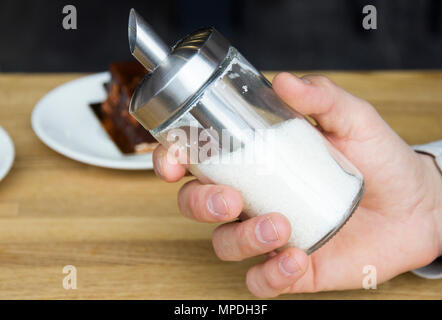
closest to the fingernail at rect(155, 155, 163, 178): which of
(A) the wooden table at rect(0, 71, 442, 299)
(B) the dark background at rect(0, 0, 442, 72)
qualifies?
(A) the wooden table at rect(0, 71, 442, 299)

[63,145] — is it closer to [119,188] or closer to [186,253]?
[119,188]

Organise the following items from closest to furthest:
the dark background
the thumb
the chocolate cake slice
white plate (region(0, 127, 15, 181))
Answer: the thumb < white plate (region(0, 127, 15, 181)) < the chocolate cake slice < the dark background

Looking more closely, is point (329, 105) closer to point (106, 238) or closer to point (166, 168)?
point (166, 168)

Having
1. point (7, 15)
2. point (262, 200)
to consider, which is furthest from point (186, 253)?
point (7, 15)

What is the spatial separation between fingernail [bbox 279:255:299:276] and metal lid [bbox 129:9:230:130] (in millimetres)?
208

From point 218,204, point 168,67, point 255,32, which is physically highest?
point 255,32

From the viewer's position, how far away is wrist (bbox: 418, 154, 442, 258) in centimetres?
79

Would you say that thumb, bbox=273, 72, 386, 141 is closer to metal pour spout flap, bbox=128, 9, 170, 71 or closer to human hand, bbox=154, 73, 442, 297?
human hand, bbox=154, 73, 442, 297

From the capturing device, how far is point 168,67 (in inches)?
21.3

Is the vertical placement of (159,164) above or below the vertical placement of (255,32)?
below

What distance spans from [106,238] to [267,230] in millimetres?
321

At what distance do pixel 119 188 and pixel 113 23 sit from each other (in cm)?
269

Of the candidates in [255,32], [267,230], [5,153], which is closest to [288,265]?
[267,230]

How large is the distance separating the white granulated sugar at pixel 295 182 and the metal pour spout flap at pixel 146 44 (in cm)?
12
